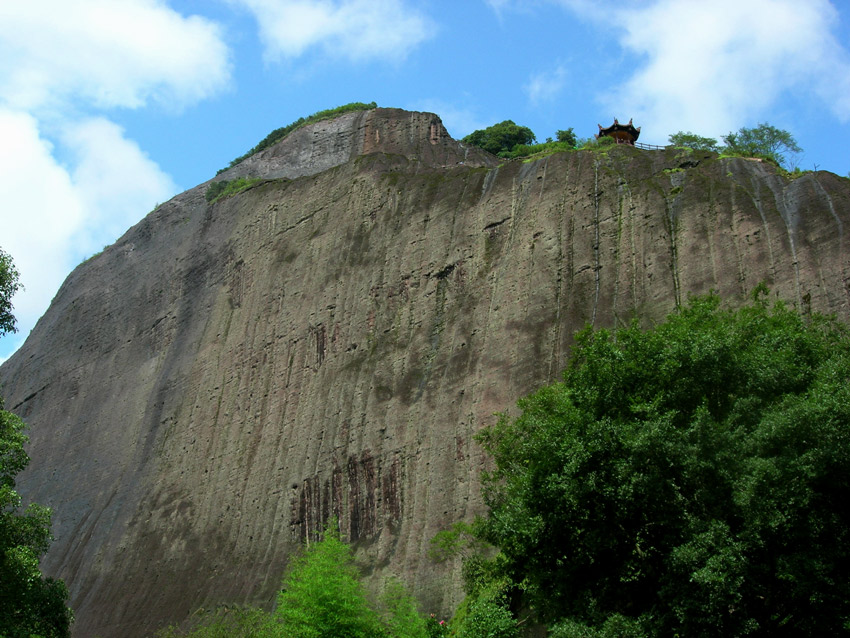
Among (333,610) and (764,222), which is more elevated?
(764,222)

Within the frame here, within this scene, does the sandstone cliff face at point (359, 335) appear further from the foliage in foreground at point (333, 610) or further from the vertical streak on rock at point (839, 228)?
the foliage in foreground at point (333, 610)

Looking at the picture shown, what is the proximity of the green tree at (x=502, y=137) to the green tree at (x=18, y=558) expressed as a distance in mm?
46621

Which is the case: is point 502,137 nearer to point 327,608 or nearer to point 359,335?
point 359,335

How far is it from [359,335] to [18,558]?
19.1 metres

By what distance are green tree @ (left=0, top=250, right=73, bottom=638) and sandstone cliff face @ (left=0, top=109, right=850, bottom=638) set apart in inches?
443

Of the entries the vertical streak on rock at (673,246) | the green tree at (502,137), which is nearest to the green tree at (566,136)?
the green tree at (502,137)

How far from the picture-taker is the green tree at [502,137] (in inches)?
2623

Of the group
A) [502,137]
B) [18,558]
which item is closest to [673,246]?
[18,558]

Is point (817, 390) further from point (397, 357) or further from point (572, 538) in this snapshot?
point (397, 357)

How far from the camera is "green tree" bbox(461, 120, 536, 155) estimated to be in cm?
6662

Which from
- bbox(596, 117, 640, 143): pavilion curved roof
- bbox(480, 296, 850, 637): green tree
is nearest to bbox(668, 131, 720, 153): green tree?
bbox(596, 117, 640, 143): pavilion curved roof

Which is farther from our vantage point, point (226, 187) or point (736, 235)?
point (226, 187)

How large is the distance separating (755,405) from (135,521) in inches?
1282

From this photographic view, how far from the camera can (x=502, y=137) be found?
67.1 meters
